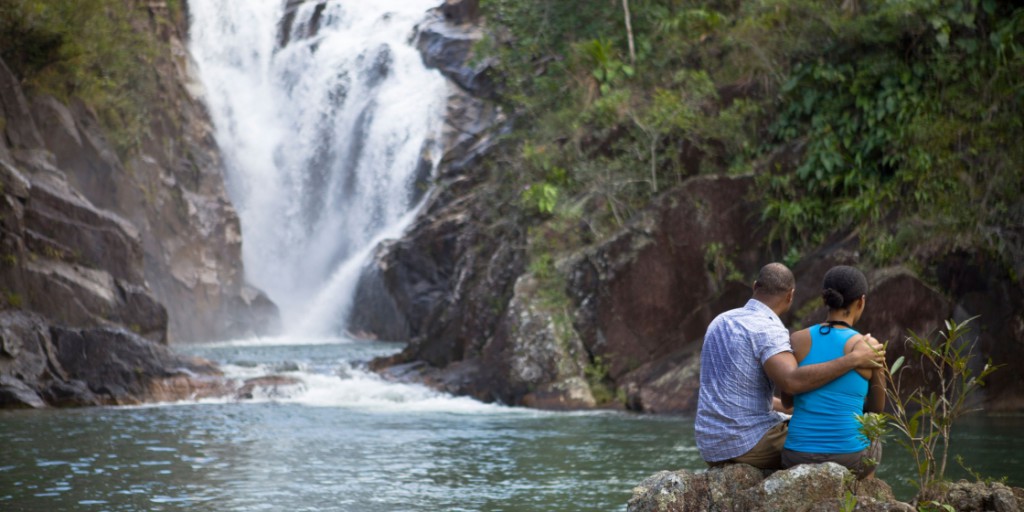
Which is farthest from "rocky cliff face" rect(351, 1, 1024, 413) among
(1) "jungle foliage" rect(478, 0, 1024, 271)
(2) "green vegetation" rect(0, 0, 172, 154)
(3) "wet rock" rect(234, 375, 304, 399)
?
(2) "green vegetation" rect(0, 0, 172, 154)

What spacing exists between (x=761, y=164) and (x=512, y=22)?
31.3ft

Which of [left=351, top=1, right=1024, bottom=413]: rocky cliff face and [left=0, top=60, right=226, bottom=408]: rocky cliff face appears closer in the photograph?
[left=351, top=1, right=1024, bottom=413]: rocky cliff face

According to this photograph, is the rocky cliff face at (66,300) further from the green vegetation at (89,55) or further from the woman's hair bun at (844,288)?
the woman's hair bun at (844,288)

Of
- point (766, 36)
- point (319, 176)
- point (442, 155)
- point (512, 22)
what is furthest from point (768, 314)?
point (319, 176)

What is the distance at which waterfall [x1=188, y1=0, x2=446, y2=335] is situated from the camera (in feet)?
124

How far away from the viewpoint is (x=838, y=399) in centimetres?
545

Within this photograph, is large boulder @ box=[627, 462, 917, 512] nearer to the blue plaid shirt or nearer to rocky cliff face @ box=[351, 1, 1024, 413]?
the blue plaid shirt

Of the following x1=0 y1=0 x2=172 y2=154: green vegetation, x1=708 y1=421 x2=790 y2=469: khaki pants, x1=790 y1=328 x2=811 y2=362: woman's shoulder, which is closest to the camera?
x1=790 y1=328 x2=811 y2=362: woman's shoulder

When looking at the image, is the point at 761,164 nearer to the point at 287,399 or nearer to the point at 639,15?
the point at 639,15

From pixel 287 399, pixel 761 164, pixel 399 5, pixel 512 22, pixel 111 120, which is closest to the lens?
pixel 761 164

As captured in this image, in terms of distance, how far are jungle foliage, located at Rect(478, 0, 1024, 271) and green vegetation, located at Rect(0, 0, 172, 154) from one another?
10.4m

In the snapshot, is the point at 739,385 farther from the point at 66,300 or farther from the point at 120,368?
the point at 66,300

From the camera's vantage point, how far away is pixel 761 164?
721 inches

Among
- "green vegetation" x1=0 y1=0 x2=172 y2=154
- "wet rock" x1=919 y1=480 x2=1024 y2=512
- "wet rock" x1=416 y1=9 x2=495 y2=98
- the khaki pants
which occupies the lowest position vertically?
"wet rock" x1=919 y1=480 x2=1024 y2=512
